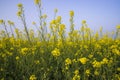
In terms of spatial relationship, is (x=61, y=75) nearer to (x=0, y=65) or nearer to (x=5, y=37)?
(x=0, y=65)

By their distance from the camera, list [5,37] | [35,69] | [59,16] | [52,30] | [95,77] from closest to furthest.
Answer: [95,77], [35,69], [59,16], [52,30], [5,37]

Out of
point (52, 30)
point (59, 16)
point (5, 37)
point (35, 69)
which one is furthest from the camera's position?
point (5, 37)

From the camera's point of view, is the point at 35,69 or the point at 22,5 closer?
the point at 35,69

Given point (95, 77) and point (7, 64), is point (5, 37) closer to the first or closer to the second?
point (7, 64)

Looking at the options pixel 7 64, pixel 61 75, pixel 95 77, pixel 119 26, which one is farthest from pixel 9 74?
pixel 119 26

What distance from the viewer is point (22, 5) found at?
470cm

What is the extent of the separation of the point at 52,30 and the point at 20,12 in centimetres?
105

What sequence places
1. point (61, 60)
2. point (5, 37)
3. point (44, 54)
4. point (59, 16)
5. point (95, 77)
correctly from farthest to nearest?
point (5, 37), point (59, 16), point (44, 54), point (61, 60), point (95, 77)

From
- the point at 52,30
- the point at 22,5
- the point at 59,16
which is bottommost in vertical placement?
the point at 52,30

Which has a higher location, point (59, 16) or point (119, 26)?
point (59, 16)

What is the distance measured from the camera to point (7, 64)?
3.71 m

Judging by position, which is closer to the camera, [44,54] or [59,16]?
[44,54]

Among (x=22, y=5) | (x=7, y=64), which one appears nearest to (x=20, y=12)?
(x=22, y=5)

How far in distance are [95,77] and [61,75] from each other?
609 millimetres
